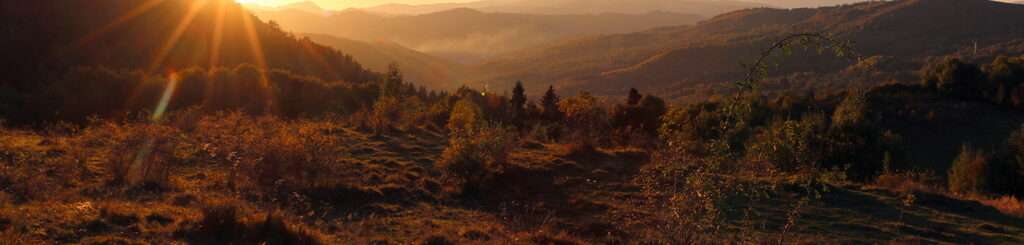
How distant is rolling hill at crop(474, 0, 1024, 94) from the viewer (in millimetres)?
88250

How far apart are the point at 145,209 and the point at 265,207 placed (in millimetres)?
1484

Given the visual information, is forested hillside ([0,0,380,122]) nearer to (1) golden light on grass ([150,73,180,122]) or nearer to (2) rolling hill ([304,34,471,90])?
(1) golden light on grass ([150,73,180,122])

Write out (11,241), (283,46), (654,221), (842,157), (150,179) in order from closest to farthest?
(11,241), (654,221), (150,179), (842,157), (283,46)

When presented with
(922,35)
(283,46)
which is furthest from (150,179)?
(922,35)

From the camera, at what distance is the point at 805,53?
7806cm

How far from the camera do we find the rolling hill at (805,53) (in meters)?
88.2

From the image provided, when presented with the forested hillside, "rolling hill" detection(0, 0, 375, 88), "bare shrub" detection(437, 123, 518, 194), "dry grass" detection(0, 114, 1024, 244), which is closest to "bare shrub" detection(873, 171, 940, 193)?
"dry grass" detection(0, 114, 1024, 244)

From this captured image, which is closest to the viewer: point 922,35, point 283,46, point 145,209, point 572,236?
point 145,209

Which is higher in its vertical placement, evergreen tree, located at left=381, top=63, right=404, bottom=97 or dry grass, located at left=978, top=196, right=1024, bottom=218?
evergreen tree, located at left=381, top=63, right=404, bottom=97

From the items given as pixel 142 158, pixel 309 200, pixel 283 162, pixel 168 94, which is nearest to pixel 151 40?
pixel 168 94

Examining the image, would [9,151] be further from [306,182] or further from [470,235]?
[470,235]

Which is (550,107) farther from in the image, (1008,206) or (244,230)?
(244,230)

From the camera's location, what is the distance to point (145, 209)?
810 cm

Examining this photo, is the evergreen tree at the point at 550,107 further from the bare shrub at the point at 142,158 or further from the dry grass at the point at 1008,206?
the bare shrub at the point at 142,158
